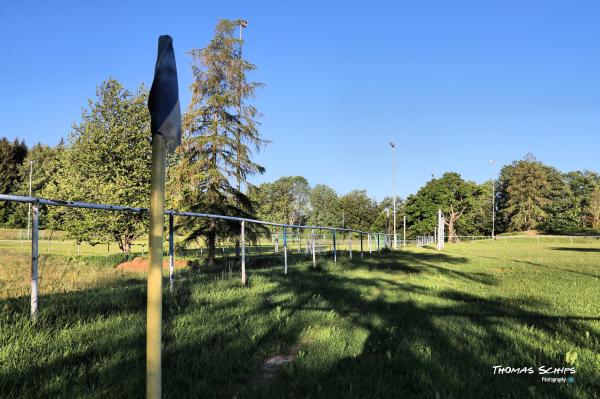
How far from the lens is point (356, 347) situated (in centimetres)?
382

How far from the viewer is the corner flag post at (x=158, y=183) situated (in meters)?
1.59

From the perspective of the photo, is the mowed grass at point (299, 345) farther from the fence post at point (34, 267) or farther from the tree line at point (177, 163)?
the tree line at point (177, 163)

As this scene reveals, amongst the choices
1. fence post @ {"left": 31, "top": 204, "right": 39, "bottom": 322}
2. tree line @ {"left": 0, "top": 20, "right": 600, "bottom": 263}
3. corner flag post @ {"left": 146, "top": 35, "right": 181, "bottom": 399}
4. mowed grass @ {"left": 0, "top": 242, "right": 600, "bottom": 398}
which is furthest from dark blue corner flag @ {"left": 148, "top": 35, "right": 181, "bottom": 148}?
tree line @ {"left": 0, "top": 20, "right": 600, "bottom": 263}

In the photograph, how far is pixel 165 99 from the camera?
1679 millimetres

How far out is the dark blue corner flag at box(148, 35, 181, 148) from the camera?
165 centimetres

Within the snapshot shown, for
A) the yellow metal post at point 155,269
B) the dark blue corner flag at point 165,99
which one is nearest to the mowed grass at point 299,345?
the yellow metal post at point 155,269

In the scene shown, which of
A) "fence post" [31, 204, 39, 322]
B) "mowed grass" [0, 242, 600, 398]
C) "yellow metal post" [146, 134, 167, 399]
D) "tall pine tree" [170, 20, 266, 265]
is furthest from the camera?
"tall pine tree" [170, 20, 266, 265]

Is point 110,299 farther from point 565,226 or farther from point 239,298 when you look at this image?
point 565,226

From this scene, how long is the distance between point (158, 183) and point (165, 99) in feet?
1.16

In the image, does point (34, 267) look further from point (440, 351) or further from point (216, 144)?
point (216, 144)

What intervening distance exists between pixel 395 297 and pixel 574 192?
360ft

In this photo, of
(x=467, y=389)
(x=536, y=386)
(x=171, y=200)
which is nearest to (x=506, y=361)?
(x=536, y=386)

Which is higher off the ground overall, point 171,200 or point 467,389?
point 171,200

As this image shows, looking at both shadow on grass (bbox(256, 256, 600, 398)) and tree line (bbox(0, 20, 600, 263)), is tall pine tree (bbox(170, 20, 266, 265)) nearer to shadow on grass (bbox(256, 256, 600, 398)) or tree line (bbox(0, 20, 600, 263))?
tree line (bbox(0, 20, 600, 263))
